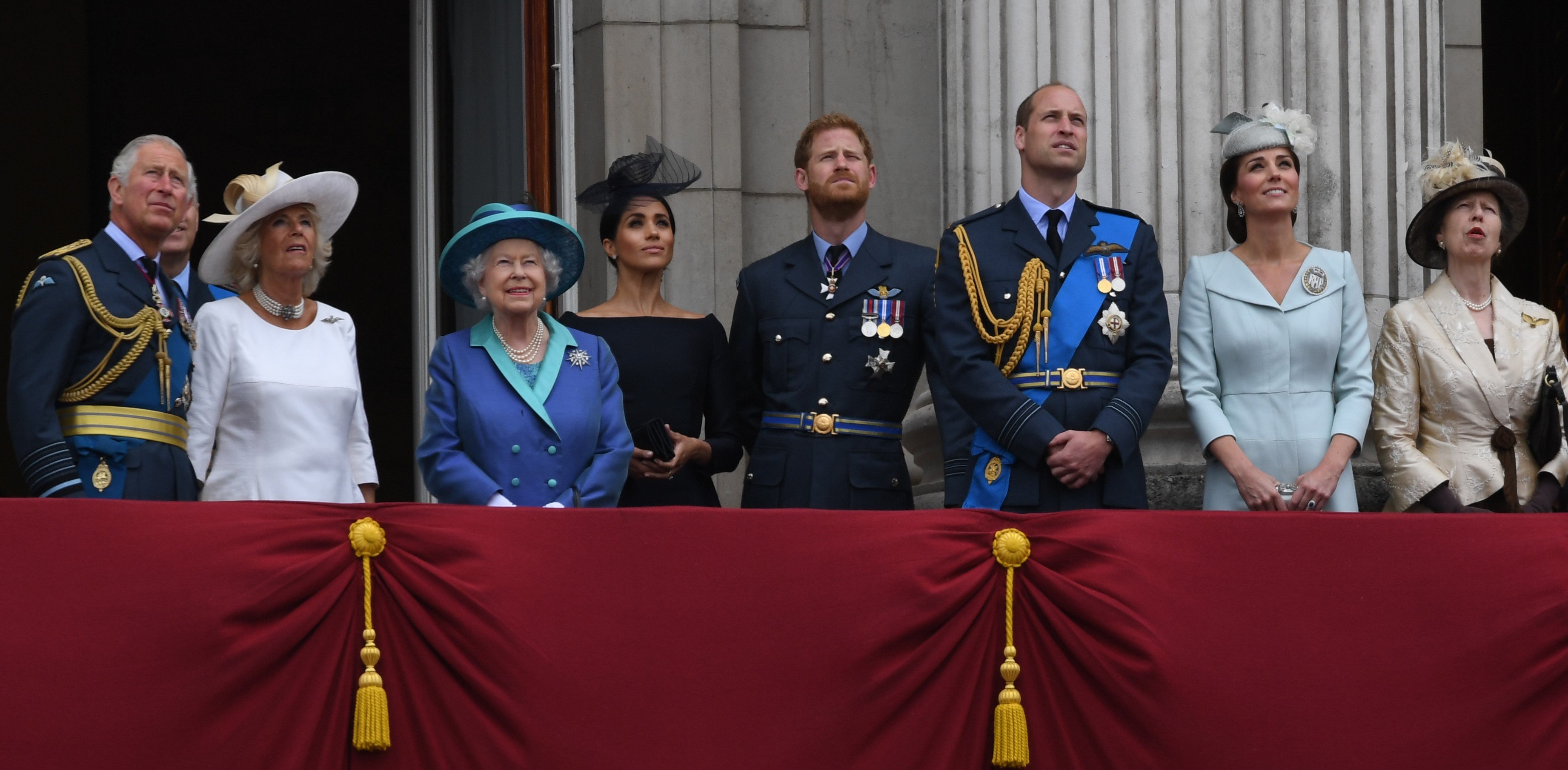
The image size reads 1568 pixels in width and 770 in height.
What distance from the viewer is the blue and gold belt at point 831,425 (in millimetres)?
5254

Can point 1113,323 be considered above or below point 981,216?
below

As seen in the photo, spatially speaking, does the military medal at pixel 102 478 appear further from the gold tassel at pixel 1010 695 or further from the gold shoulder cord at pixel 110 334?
the gold tassel at pixel 1010 695

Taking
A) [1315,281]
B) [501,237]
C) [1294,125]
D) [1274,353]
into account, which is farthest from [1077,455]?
[501,237]

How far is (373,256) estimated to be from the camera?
1194 cm

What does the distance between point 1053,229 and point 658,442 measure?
1175 millimetres

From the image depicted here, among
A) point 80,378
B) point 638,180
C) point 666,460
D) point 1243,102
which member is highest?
point 1243,102

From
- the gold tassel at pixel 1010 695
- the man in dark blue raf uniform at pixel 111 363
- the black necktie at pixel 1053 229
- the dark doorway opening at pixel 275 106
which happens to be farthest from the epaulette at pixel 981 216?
the dark doorway opening at pixel 275 106

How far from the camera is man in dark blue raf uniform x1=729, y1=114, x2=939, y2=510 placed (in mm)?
5242

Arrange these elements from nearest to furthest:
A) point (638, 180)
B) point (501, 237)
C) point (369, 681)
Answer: point (369, 681)
point (501, 237)
point (638, 180)

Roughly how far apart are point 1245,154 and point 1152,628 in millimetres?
1667

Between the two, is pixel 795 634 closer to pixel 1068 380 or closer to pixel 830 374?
pixel 1068 380

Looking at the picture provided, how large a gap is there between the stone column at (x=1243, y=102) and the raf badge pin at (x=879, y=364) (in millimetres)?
1002

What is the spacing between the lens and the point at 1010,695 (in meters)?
3.95

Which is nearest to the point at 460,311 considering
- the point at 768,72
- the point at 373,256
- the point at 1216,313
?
the point at 768,72
